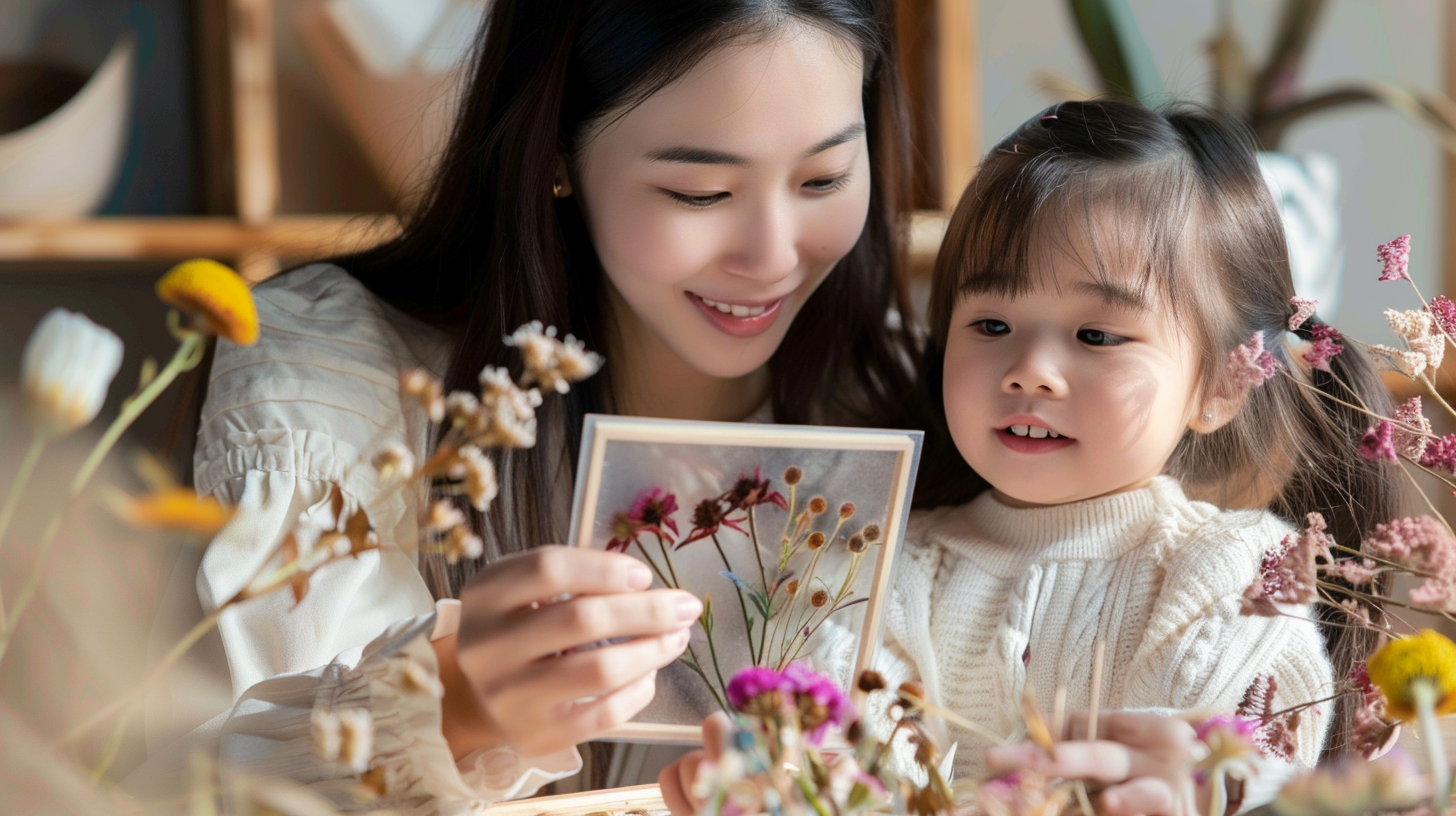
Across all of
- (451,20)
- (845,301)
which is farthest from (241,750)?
(451,20)

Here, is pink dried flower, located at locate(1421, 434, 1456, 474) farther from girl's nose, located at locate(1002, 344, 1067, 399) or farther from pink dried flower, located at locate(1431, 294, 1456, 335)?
girl's nose, located at locate(1002, 344, 1067, 399)

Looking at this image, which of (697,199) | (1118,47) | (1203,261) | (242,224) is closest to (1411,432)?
(1203,261)

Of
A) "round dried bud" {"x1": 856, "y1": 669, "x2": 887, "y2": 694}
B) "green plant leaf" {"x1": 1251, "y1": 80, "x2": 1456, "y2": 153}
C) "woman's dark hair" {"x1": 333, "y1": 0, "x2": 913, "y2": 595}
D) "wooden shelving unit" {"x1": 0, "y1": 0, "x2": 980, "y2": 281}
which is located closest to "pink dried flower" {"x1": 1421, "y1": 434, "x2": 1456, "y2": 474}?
"round dried bud" {"x1": 856, "y1": 669, "x2": 887, "y2": 694}

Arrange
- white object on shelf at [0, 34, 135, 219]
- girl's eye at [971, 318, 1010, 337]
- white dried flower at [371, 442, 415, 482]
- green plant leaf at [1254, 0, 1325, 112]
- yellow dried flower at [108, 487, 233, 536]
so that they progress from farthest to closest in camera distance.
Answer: green plant leaf at [1254, 0, 1325, 112] → white object on shelf at [0, 34, 135, 219] → girl's eye at [971, 318, 1010, 337] → white dried flower at [371, 442, 415, 482] → yellow dried flower at [108, 487, 233, 536]

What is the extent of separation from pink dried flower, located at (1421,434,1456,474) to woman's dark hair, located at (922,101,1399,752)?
1.00 feet

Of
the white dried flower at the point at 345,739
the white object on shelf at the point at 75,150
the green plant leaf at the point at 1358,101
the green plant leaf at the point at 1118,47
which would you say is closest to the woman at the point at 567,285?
the white dried flower at the point at 345,739

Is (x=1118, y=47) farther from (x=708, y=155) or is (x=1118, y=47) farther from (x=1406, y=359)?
(x=1406, y=359)

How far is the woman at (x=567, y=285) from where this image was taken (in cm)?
100

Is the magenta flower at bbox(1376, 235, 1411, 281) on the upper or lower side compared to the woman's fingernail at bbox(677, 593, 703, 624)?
upper

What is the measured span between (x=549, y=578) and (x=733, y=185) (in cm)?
49

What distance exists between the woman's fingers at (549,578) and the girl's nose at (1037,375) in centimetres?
42

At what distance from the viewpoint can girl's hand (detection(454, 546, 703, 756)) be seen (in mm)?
635

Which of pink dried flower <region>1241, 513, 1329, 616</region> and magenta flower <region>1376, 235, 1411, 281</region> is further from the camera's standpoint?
magenta flower <region>1376, 235, 1411, 281</region>

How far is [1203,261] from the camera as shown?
101cm
